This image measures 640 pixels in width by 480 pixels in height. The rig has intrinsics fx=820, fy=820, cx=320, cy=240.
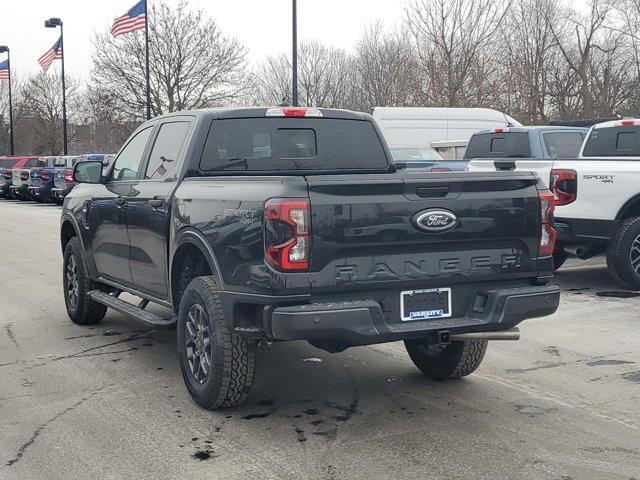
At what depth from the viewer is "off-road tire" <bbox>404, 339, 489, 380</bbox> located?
18.2ft

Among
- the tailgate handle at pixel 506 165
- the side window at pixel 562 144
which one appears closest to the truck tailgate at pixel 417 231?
the tailgate handle at pixel 506 165

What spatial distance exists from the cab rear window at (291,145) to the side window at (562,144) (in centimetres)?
600

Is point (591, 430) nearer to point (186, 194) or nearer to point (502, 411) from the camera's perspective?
point (502, 411)

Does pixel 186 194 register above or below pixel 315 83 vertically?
below

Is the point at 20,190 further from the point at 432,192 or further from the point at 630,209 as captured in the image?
the point at 432,192

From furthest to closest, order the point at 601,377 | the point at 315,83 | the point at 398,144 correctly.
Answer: the point at 315,83 → the point at 398,144 → the point at 601,377

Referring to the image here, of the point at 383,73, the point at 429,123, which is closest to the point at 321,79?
the point at 383,73

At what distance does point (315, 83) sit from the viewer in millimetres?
51719

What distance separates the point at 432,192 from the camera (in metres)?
4.64

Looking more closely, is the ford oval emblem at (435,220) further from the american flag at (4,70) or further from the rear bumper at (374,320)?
the american flag at (4,70)

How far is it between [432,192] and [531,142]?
291 inches

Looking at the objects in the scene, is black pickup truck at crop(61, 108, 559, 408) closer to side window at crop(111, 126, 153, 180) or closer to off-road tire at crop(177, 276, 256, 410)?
off-road tire at crop(177, 276, 256, 410)

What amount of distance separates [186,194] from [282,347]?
78.0 inches

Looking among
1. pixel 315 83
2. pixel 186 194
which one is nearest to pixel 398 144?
pixel 186 194
